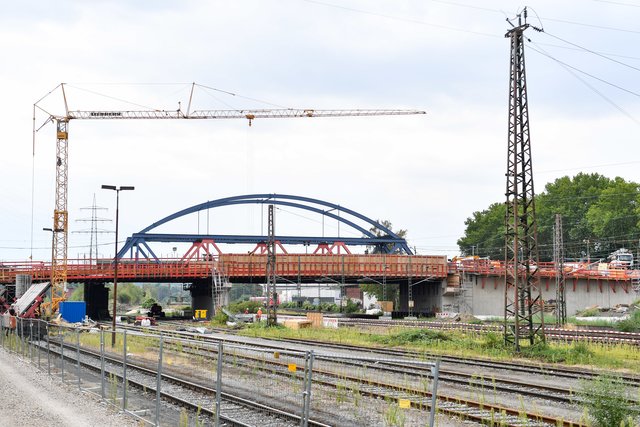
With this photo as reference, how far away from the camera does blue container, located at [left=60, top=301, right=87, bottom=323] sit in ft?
174

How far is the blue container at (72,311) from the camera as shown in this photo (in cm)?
5312

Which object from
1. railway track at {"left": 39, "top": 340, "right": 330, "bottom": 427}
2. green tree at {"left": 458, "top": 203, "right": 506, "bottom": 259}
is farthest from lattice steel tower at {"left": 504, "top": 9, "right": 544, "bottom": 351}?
green tree at {"left": 458, "top": 203, "right": 506, "bottom": 259}

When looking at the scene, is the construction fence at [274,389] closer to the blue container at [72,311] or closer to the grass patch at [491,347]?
the grass patch at [491,347]

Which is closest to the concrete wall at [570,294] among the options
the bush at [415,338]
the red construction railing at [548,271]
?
the red construction railing at [548,271]

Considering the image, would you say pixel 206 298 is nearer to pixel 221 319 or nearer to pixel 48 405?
pixel 221 319

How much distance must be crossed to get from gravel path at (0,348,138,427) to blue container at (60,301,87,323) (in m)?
28.4

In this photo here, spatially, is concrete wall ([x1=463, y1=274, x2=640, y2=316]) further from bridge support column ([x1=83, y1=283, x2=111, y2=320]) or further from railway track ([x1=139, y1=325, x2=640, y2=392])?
railway track ([x1=139, y1=325, x2=640, y2=392])

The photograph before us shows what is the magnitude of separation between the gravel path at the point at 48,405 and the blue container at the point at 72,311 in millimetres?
28351

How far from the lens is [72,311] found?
5344cm

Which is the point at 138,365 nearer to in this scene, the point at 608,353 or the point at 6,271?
the point at 608,353

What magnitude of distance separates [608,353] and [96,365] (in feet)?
73.7

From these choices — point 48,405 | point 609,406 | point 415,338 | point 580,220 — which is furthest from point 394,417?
point 580,220

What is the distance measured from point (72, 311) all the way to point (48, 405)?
3636 cm

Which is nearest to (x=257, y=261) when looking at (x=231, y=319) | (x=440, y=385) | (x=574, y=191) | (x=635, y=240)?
(x=231, y=319)
